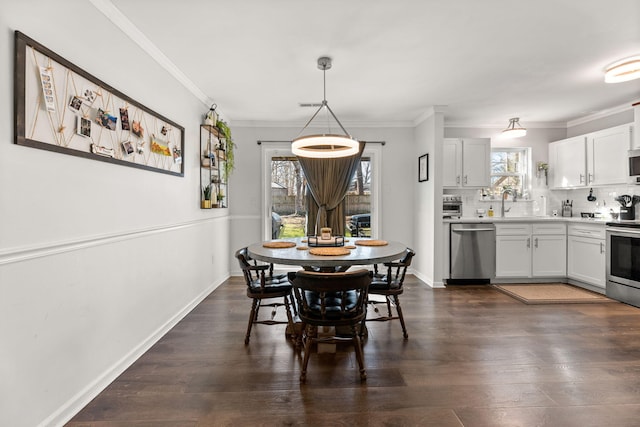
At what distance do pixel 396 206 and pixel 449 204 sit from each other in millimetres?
783

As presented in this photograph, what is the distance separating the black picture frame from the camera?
464 centimetres

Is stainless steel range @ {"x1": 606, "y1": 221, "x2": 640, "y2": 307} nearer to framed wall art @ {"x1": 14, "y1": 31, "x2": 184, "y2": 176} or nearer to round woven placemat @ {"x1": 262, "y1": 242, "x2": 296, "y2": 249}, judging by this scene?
round woven placemat @ {"x1": 262, "y1": 242, "x2": 296, "y2": 249}

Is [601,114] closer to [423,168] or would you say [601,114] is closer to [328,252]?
[423,168]

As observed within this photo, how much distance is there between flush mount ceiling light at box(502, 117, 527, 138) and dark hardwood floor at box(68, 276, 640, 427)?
99.8 inches

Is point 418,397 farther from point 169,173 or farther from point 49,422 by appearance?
point 169,173

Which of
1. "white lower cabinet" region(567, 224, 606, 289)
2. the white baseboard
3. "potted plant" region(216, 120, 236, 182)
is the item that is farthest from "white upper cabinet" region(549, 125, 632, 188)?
the white baseboard

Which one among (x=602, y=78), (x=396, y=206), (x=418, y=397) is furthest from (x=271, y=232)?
(x=602, y=78)

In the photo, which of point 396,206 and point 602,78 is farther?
point 396,206

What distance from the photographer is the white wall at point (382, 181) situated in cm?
512

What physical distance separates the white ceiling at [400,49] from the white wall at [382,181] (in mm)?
818

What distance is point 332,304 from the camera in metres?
2.35

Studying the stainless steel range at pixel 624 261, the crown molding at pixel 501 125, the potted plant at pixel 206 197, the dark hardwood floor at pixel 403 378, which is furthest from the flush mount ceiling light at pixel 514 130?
the potted plant at pixel 206 197

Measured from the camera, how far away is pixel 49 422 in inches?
64.7

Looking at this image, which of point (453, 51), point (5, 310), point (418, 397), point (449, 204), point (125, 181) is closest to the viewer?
point (5, 310)
